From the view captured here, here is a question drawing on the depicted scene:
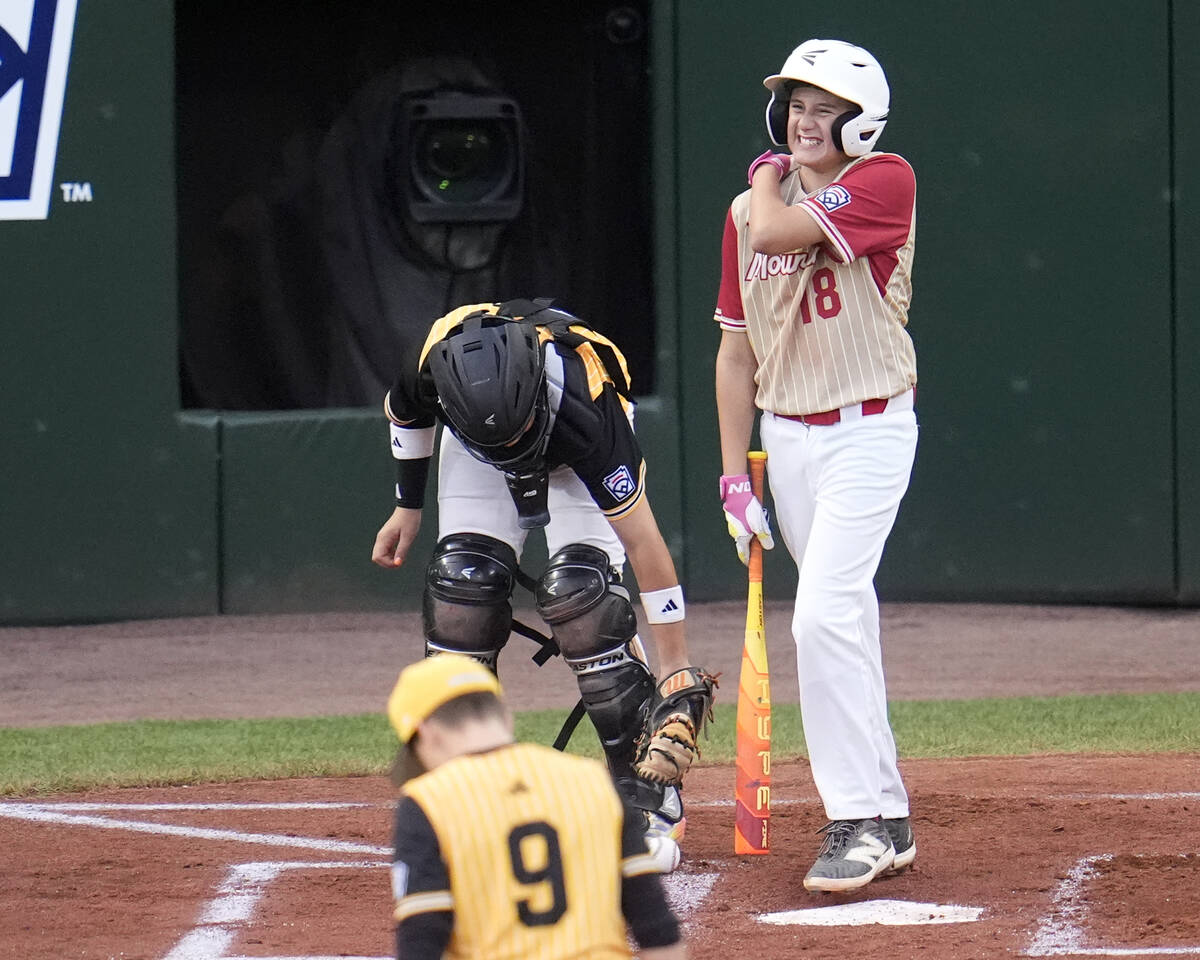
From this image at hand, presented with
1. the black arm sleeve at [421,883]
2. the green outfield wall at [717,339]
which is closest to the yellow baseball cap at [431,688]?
the black arm sleeve at [421,883]

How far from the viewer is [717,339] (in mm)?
9547

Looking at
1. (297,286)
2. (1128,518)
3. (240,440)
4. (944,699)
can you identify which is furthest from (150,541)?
(1128,518)

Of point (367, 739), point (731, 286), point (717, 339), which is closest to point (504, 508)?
point (731, 286)

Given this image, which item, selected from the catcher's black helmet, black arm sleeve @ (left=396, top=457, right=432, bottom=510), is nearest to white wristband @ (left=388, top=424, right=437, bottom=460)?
black arm sleeve @ (left=396, top=457, right=432, bottom=510)

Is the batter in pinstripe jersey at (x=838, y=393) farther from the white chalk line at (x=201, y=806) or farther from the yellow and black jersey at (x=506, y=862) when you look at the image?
the yellow and black jersey at (x=506, y=862)

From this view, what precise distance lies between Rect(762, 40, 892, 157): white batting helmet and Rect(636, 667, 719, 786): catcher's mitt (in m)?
1.31

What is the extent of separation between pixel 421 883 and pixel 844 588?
2.12 metres

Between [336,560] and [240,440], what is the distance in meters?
0.75

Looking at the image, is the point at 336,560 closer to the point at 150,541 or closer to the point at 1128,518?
the point at 150,541

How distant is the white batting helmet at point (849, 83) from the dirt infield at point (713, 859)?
1741 millimetres

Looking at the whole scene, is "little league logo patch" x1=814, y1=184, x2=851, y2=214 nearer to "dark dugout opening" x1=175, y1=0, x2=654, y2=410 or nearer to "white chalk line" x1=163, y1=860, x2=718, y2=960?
"white chalk line" x1=163, y1=860, x2=718, y2=960

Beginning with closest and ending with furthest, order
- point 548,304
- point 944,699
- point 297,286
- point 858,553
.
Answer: point 858,553 → point 548,304 → point 944,699 → point 297,286

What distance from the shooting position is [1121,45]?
937 centimetres

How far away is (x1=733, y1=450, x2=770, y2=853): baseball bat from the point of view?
4645mm
